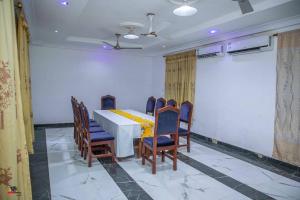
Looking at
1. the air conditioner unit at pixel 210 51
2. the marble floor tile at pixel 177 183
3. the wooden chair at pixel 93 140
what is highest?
the air conditioner unit at pixel 210 51

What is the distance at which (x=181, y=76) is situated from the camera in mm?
5891

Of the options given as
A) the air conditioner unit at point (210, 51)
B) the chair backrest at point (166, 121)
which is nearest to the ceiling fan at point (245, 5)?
the chair backrest at point (166, 121)

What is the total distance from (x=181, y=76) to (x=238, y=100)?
76.1 inches

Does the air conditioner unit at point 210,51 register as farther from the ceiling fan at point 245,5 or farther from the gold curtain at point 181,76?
the ceiling fan at point 245,5

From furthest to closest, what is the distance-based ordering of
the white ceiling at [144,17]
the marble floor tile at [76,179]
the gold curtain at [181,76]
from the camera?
the gold curtain at [181,76], the white ceiling at [144,17], the marble floor tile at [76,179]

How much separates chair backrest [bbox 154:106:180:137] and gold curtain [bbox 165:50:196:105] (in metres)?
2.41


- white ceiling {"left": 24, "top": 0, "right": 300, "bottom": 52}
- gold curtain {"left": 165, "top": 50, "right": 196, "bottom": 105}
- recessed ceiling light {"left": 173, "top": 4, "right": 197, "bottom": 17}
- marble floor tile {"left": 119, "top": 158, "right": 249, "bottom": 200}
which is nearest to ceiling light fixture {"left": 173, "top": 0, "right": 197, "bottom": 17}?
Answer: recessed ceiling light {"left": 173, "top": 4, "right": 197, "bottom": 17}

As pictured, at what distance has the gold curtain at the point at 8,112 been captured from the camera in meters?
1.51

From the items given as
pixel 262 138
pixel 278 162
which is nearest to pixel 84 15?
pixel 262 138

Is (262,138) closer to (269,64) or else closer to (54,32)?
(269,64)

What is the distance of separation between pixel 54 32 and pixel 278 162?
496 centimetres

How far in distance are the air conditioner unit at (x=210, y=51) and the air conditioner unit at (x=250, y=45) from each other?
221 millimetres

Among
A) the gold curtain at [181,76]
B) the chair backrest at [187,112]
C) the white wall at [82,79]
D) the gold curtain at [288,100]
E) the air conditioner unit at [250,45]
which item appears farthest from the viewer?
the white wall at [82,79]

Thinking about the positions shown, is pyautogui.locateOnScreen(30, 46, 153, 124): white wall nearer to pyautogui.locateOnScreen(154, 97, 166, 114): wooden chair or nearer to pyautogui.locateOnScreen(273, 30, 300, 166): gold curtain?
pyautogui.locateOnScreen(154, 97, 166, 114): wooden chair
